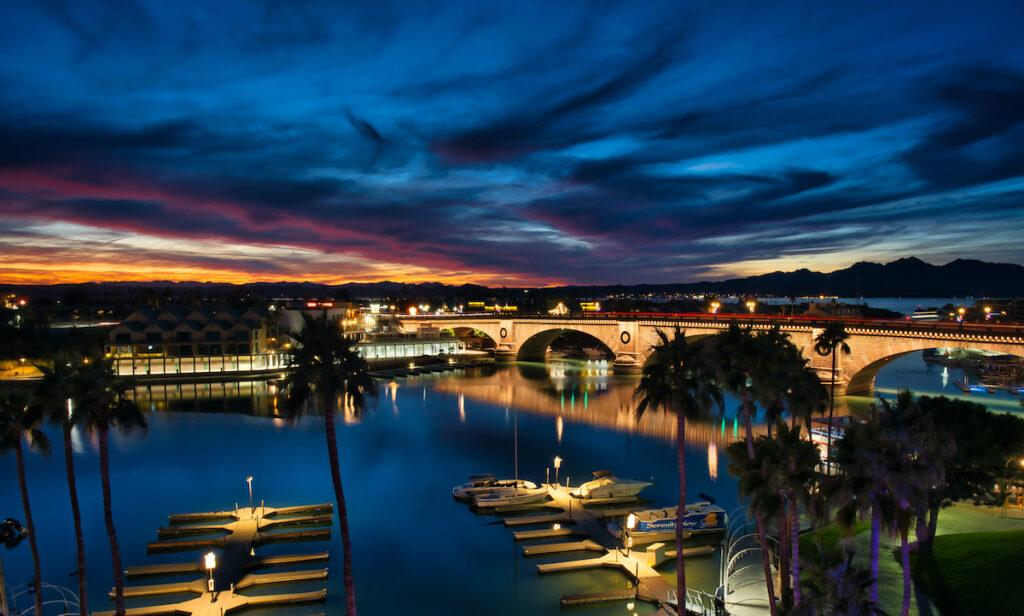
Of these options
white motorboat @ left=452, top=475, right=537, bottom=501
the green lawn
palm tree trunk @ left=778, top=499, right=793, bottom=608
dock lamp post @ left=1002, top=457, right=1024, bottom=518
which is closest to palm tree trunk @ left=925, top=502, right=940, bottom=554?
the green lawn

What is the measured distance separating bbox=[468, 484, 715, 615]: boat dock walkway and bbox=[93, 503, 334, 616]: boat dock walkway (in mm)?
11915

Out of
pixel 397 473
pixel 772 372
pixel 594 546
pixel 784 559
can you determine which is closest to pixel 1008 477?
pixel 772 372

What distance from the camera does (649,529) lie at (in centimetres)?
3844

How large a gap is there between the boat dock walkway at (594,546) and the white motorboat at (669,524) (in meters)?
0.87

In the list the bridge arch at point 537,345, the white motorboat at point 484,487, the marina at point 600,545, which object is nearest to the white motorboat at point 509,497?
the marina at point 600,545

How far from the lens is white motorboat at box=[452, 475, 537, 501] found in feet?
155

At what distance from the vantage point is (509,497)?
45.2m

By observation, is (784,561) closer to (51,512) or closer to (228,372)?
(51,512)

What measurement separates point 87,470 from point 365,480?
25.4 metres

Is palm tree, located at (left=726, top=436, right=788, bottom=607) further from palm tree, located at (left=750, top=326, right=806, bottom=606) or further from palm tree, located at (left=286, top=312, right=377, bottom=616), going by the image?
palm tree, located at (left=286, top=312, right=377, bottom=616)

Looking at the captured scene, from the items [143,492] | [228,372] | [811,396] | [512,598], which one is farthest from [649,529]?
[228,372]

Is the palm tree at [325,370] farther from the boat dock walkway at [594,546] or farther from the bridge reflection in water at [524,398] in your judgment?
the bridge reflection in water at [524,398]

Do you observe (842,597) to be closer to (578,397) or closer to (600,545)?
(600,545)

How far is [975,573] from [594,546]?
17674 millimetres
